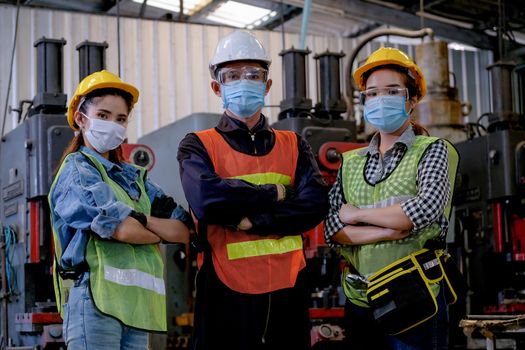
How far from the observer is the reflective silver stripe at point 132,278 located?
2.58 m

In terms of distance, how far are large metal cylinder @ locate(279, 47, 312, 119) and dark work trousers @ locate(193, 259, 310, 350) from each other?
2552 mm

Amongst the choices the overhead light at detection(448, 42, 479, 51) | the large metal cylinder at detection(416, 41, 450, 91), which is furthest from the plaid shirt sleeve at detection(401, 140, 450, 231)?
the overhead light at detection(448, 42, 479, 51)

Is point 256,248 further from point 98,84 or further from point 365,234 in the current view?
point 98,84

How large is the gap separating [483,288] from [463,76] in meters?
4.22

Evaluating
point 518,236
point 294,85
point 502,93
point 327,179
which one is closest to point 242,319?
point 327,179

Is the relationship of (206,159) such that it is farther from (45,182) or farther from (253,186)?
(45,182)

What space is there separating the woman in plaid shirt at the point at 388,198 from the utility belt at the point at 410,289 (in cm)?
4

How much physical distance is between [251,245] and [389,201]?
1.56 ft

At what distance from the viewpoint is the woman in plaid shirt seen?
265cm

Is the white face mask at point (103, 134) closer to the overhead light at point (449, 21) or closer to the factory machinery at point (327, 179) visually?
the factory machinery at point (327, 179)

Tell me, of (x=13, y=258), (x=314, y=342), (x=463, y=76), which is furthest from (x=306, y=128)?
(x=463, y=76)

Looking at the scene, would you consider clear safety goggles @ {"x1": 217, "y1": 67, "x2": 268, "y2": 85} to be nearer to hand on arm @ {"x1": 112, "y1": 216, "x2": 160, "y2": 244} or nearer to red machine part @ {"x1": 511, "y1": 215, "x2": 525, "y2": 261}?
hand on arm @ {"x1": 112, "y1": 216, "x2": 160, "y2": 244}

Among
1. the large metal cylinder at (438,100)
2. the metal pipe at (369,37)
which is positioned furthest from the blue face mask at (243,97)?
the large metal cylinder at (438,100)

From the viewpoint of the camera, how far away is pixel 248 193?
8.58 feet
